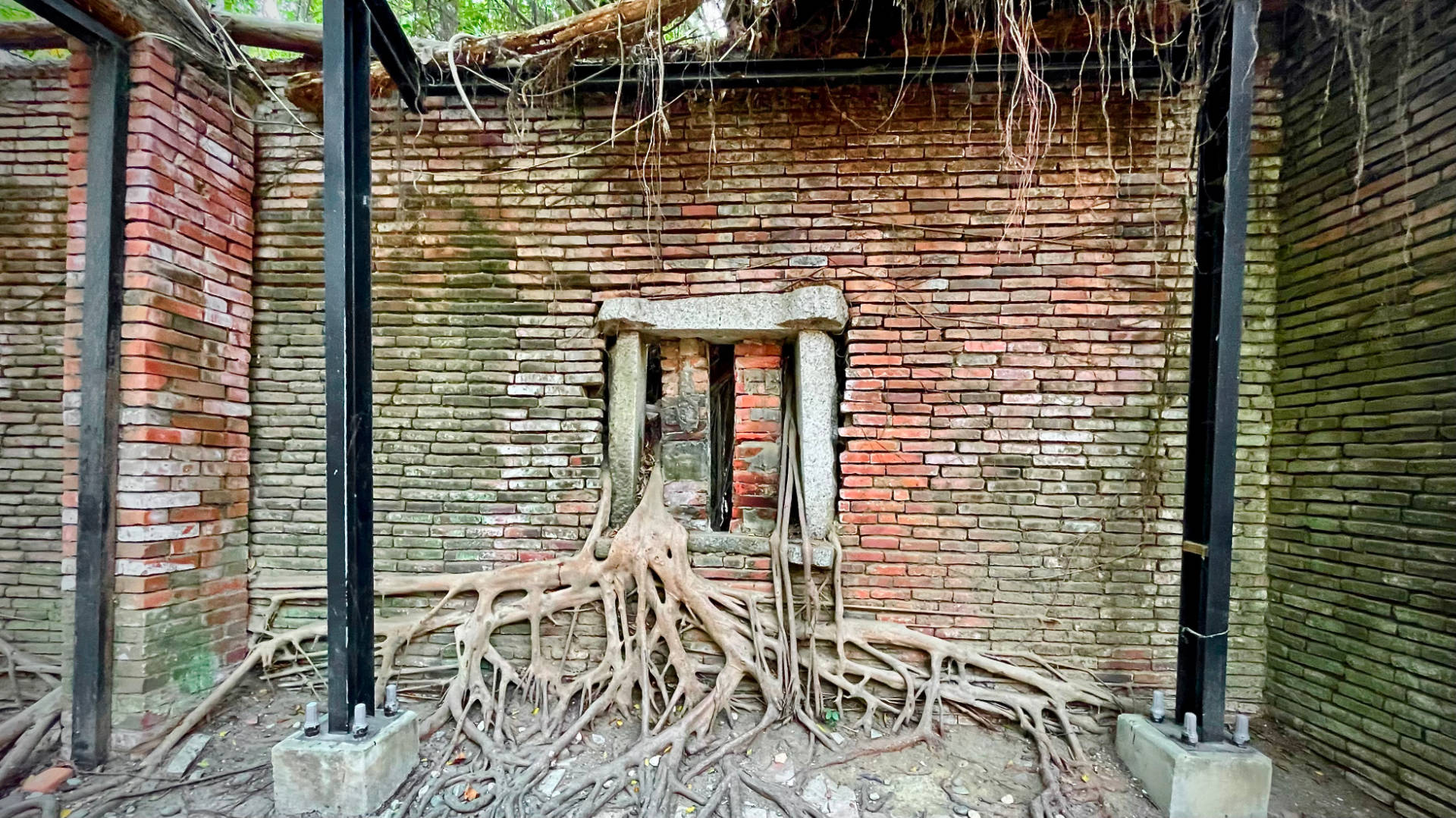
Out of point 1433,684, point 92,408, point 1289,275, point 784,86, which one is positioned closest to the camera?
point 1433,684

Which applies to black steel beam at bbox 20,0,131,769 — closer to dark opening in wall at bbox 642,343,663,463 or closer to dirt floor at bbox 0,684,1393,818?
dirt floor at bbox 0,684,1393,818

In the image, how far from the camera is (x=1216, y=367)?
7.45ft

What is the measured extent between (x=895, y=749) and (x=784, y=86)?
347 centimetres

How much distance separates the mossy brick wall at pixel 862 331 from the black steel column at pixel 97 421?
61 cm

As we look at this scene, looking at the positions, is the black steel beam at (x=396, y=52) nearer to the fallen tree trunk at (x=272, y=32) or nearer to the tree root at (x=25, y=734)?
the fallen tree trunk at (x=272, y=32)

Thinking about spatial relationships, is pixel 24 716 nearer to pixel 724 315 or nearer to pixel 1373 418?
pixel 724 315

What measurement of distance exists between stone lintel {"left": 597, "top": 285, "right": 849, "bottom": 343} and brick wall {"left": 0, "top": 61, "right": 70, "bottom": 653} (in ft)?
9.61

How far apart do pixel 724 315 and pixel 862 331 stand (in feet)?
2.49

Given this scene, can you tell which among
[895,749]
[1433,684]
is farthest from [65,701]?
[1433,684]

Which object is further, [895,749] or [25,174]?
[25,174]

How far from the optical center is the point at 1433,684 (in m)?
2.28

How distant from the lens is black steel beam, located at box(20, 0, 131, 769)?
2592 mm

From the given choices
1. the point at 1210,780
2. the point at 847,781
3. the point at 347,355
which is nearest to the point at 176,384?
the point at 347,355

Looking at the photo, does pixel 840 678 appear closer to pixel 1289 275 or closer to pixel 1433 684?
pixel 1433 684
